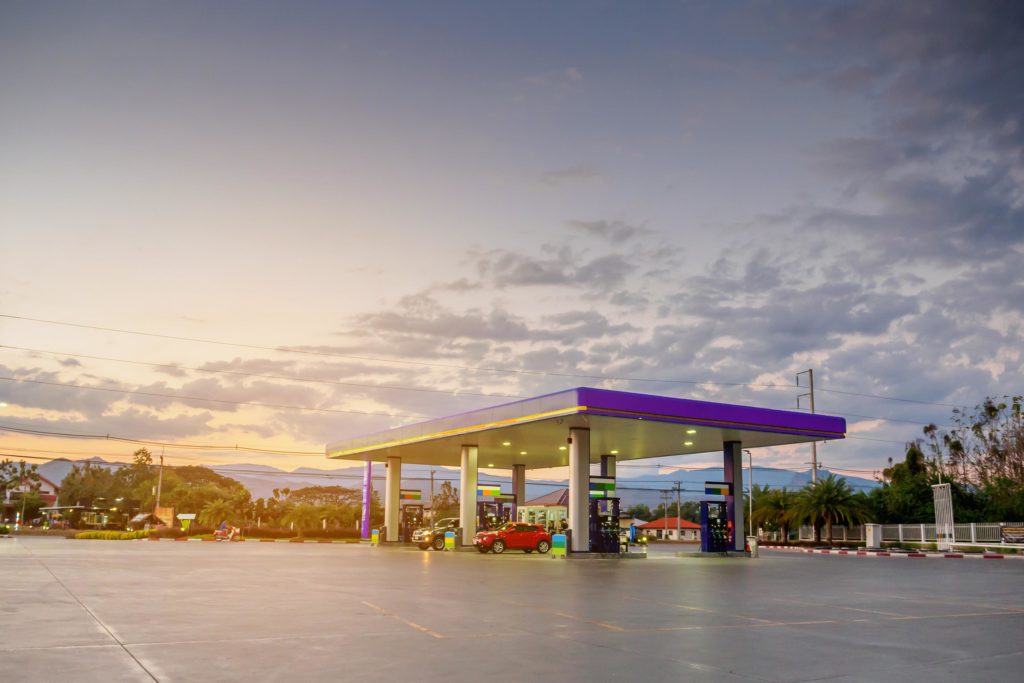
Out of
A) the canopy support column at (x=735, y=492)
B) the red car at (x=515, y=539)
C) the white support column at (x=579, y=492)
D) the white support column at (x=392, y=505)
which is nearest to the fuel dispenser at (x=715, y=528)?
the canopy support column at (x=735, y=492)

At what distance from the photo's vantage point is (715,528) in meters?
39.5

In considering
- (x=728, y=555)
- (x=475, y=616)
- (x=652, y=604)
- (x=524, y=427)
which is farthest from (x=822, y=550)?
(x=475, y=616)

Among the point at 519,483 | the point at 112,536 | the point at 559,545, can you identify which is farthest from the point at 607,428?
the point at 112,536

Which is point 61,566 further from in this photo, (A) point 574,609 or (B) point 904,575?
(B) point 904,575

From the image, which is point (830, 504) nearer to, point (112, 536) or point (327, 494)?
point (112, 536)

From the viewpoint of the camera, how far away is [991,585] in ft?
68.1

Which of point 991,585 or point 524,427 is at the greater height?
point 524,427

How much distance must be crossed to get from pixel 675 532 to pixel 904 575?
70718mm

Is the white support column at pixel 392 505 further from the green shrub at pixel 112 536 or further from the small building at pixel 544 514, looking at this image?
the green shrub at pixel 112 536

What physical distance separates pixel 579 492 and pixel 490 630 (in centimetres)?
2472

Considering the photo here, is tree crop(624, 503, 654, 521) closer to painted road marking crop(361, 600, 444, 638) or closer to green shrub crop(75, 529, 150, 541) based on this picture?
green shrub crop(75, 529, 150, 541)

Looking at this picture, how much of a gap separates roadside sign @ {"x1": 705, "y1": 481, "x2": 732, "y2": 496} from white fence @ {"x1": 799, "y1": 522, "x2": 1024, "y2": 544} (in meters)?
19.0

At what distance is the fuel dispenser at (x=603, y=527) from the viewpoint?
120 feet

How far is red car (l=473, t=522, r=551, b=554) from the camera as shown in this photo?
130 ft
